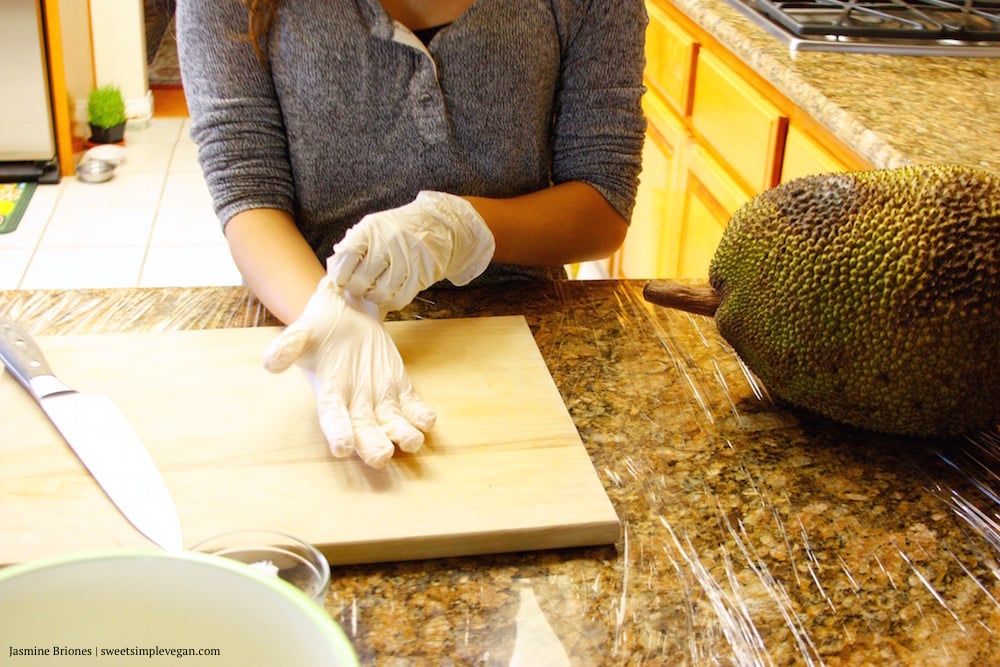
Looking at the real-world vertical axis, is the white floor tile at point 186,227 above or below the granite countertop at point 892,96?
below

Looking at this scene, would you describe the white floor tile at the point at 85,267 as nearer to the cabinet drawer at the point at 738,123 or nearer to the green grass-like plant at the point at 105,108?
the green grass-like plant at the point at 105,108

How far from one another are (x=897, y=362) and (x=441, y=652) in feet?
1.22

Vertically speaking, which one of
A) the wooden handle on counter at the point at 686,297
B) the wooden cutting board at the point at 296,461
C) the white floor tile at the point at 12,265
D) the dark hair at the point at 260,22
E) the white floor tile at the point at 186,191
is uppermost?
the dark hair at the point at 260,22

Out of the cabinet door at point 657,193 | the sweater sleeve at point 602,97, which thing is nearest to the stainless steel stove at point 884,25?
the cabinet door at point 657,193

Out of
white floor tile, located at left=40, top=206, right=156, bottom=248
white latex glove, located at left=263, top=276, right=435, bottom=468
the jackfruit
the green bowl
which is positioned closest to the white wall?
white floor tile, located at left=40, top=206, right=156, bottom=248

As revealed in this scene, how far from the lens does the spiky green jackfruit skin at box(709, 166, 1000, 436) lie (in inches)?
27.0

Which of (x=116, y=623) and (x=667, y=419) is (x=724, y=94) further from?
(x=116, y=623)

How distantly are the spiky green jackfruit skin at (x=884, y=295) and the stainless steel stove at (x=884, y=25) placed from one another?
34.7 inches

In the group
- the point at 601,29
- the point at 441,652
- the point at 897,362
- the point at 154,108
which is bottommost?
the point at 154,108

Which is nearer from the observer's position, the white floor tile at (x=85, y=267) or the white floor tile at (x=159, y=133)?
the white floor tile at (x=85, y=267)

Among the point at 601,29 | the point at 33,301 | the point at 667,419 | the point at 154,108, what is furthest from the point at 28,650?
the point at 154,108

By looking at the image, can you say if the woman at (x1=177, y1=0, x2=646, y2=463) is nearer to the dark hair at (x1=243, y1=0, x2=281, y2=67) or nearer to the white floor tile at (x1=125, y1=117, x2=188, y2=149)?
the dark hair at (x1=243, y1=0, x2=281, y2=67)

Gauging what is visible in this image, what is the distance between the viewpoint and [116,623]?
1.20 ft

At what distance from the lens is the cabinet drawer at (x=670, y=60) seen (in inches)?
77.5
